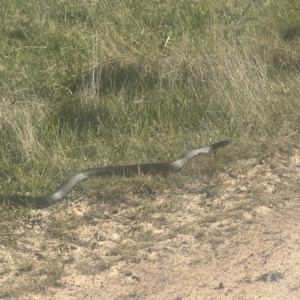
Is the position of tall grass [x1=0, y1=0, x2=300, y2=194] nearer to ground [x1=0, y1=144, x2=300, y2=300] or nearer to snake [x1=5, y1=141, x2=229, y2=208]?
snake [x1=5, y1=141, x2=229, y2=208]

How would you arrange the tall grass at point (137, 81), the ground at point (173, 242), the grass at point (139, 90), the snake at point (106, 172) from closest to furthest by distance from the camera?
the ground at point (173, 242) < the snake at point (106, 172) < the grass at point (139, 90) < the tall grass at point (137, 81)

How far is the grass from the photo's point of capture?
16.5 ft

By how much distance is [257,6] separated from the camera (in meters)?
7.66

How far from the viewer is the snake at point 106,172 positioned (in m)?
4.64

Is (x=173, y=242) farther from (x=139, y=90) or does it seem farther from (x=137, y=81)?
(x=137, y=81)

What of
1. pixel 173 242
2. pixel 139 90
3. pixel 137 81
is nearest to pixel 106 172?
pixel 173 242

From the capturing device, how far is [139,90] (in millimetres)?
6262

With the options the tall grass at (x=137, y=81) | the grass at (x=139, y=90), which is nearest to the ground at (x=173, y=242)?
the grass at (x=139, y=90)

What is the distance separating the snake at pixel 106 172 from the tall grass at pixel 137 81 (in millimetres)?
178

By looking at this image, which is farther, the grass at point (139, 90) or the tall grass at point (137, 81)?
the tall grass at point (137, 81)

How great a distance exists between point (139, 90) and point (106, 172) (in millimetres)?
1498

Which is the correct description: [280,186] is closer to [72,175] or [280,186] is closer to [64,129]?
[72,175]

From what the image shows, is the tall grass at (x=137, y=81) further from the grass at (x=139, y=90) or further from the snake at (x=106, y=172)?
the snake at (x=106, y=172)

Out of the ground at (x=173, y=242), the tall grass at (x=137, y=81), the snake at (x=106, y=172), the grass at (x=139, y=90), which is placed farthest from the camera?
the tall grass at (x=137, y=81)
